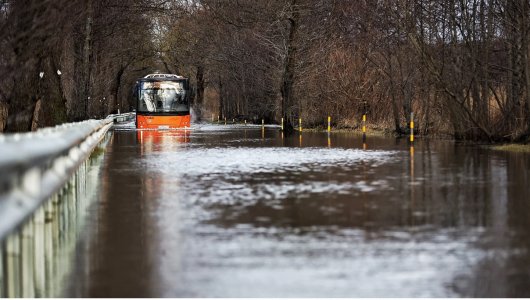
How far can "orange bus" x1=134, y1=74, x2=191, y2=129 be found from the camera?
216 ft

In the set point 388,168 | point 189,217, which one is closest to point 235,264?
point 189,217

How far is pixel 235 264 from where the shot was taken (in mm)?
9555

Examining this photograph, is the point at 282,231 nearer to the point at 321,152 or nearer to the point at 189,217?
the point at 189,217

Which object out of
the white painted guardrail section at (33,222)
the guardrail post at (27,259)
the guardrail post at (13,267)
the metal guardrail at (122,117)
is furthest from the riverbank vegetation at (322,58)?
the guardrail post at (13,267)

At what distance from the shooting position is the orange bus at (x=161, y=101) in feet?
216

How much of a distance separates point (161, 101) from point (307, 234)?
55.0 meters

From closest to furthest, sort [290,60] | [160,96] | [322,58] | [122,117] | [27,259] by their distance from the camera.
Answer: [27,259] < [290,60] < [322,58] < [160,96] < [122,117]

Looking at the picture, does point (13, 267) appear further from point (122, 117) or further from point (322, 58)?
point (122, 117)

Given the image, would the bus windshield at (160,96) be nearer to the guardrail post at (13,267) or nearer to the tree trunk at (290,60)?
the tree trunk at (290,60)

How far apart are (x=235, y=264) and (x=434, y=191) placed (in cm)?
858

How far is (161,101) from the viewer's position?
66188mm

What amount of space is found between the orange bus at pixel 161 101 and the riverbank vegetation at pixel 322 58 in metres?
4.03

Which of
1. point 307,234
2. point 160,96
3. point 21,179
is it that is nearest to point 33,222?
point 21,179

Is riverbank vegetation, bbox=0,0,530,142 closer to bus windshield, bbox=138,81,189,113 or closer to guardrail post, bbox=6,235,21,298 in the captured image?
bus windshield, bbox=138,81,189,113
